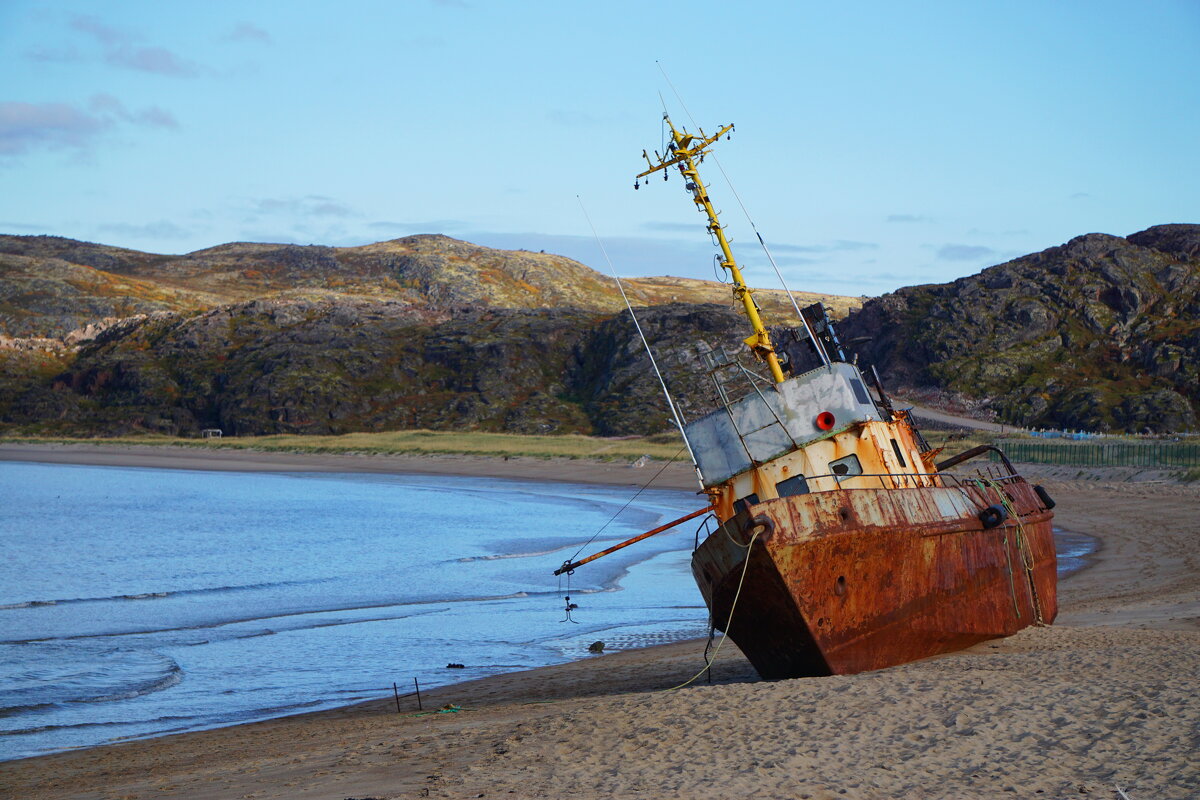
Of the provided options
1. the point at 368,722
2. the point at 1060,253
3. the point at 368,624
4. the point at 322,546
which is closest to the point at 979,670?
the point at 368,722

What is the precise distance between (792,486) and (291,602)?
17.2 meters

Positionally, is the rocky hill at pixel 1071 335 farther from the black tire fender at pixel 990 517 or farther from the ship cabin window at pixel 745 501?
the ship cabin window at pixel 745 501

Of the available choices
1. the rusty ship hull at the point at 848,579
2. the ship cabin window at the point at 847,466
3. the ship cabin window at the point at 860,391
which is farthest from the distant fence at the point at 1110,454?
the ship cabin window at the point at 847,466

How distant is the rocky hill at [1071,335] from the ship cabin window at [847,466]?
59157 mm

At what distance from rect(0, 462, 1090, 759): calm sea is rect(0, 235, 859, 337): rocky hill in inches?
3817

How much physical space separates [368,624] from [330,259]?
576 feet

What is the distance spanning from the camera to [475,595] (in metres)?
27.0

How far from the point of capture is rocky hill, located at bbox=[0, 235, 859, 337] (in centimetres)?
14650

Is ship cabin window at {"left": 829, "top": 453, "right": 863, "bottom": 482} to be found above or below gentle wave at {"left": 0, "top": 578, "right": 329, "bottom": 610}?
above

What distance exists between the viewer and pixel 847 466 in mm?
14195

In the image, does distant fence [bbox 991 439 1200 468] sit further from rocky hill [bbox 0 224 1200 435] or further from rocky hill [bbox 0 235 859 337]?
rocky hill [bbox 0 235 859 337]

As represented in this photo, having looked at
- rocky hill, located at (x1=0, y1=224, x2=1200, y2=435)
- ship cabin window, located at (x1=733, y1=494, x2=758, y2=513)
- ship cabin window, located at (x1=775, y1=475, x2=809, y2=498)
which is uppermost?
rocky hill, located at (x1=0, y1=224, x2=1200, y2=435)

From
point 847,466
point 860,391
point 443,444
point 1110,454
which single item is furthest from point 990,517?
point 443,444

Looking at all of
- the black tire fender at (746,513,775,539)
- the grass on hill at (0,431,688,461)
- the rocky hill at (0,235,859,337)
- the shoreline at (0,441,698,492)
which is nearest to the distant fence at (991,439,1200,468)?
the shoreline at (0,441,698,492)
